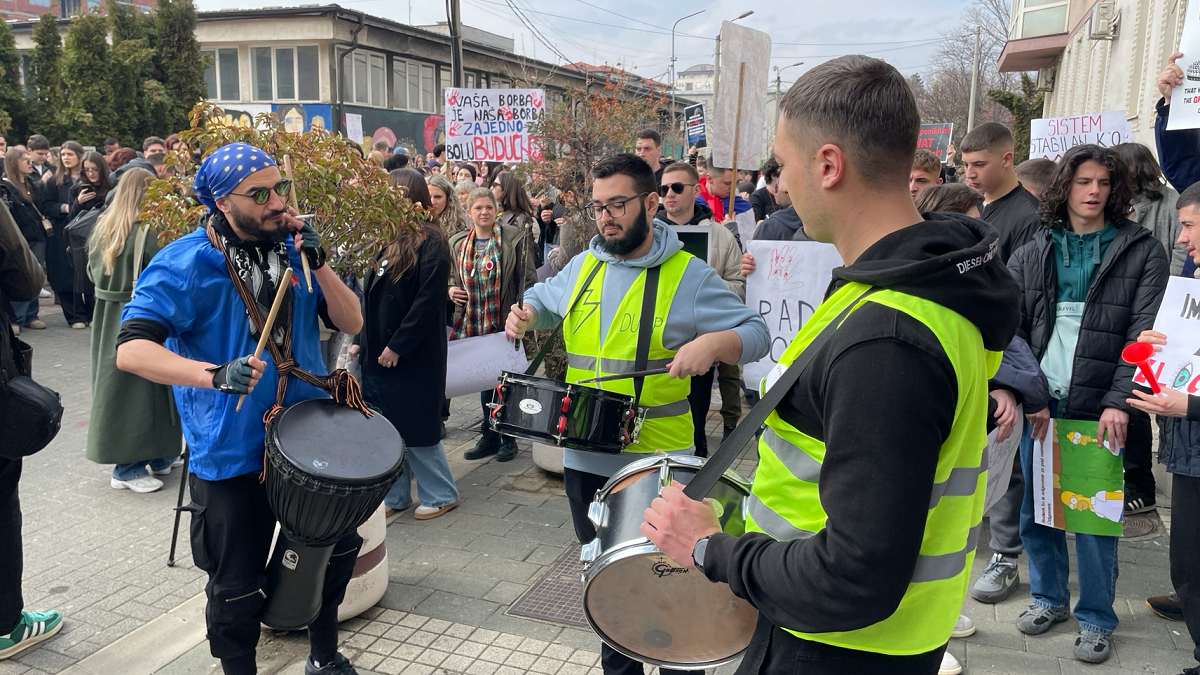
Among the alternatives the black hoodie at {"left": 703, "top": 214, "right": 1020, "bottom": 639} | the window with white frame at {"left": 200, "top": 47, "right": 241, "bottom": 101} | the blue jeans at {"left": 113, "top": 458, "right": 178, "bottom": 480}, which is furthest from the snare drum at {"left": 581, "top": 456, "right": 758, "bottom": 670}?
the window with white frame at {"left": 200, "top": 47, "right": 241, "bottom": 101}

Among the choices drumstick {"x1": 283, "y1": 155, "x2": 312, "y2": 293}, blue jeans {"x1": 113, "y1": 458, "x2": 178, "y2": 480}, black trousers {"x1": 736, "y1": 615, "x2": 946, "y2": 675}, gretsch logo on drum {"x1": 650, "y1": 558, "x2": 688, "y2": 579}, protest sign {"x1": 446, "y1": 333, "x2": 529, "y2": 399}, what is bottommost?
blue jeans {"x1": 113, "y1": 458, "x2": 178, "y2": 480}

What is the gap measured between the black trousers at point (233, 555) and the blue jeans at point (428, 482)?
2.28m

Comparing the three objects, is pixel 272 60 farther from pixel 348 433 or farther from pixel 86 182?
pixel 348 433

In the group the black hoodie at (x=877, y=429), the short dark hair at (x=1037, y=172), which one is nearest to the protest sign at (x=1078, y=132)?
the short dark hair at (x=1037, y=172)

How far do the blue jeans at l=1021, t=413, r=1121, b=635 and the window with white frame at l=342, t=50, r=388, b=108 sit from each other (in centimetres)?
3167

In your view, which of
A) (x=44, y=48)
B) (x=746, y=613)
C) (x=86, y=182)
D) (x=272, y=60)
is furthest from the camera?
(x=272, y=60)

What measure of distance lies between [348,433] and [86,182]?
9309 millimetres

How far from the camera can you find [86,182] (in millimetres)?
10477

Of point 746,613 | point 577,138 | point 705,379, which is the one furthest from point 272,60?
point 746,613

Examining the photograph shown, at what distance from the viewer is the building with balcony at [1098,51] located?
9617 mm

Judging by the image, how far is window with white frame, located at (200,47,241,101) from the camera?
33031 mm

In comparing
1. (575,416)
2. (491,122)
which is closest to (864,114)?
(575,416)

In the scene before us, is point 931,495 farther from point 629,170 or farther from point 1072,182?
point 1072,182

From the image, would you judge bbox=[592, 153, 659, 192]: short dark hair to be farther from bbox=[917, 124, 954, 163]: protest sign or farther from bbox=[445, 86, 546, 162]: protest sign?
bbox=[917, 124, 954, 163]: protest sign
